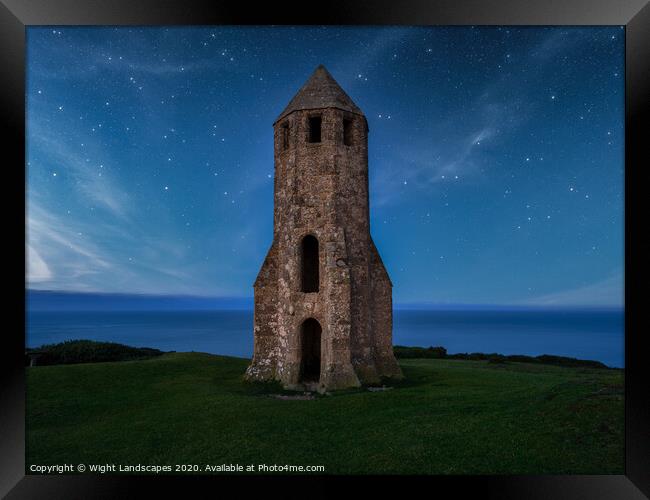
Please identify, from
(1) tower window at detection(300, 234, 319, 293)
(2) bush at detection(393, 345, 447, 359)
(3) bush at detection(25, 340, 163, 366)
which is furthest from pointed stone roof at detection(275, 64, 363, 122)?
(2) bush at detection(393, 345, 447, 359)

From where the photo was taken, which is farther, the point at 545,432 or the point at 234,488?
the point at 545,432

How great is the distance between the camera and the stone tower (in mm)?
16922

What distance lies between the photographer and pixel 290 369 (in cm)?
1709

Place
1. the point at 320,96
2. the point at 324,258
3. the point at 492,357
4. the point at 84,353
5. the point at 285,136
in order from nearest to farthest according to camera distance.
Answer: the point at 324,258, the point at 320,96, the point at 285,136, the point at 84,353, the point at 492,357

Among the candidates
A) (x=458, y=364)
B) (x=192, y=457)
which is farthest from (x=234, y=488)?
(x=458, y=364)

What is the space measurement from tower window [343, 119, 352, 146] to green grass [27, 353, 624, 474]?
1005 cm

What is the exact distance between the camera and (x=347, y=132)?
18656 mm

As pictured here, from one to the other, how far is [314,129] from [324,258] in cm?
571

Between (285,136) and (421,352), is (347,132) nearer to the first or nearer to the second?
(285,136)

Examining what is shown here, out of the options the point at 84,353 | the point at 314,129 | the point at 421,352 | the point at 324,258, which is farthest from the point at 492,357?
the point at 84,353

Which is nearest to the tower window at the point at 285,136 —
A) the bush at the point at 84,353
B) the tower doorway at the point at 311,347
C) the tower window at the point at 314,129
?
the tower window at the point at 314,129

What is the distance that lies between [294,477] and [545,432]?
5585 millimetres

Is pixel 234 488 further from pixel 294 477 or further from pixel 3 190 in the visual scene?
pixel 3 190

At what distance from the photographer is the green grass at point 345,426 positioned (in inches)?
340
